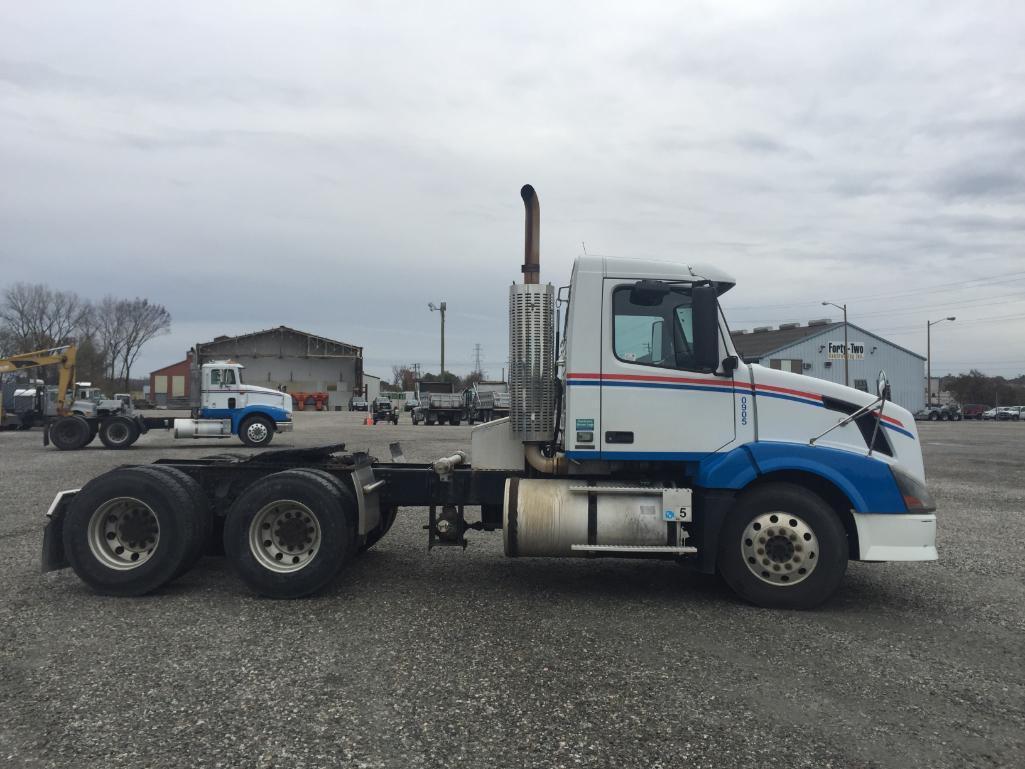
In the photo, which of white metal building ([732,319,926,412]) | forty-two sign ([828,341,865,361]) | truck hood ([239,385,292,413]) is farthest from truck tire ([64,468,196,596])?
forty-two sign ([828,341,865,361])

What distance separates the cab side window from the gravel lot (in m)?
2.08

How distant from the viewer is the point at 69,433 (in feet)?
76.1

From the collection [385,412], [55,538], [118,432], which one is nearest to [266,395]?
[118,432]

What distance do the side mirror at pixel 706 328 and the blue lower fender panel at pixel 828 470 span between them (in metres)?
0.82

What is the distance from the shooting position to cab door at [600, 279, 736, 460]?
239 inches

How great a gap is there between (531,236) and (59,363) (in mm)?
27348

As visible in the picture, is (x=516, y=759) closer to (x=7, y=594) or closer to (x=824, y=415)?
(x=824, y=415)

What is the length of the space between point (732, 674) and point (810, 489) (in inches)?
82.6

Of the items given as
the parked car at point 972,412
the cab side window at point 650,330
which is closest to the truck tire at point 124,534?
the cab side window at point 650,330

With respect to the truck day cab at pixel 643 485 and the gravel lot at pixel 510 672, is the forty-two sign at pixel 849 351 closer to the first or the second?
the gravel lot at pixel 510 672

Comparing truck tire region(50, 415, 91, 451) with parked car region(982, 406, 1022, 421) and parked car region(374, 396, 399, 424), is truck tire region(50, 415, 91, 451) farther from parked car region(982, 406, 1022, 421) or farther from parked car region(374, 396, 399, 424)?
parked car region(982, 406, 1022, 421)

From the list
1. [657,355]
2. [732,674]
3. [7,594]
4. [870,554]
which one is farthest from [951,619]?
[7,594]

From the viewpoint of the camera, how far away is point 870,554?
5.81 meters

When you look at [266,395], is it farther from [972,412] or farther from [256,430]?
[972,412]
